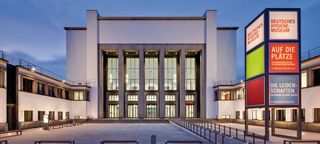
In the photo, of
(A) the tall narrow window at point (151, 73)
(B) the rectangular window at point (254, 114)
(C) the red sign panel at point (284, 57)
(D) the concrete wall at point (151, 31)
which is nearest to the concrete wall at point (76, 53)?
(D) the concrete wall at point (151, 31)

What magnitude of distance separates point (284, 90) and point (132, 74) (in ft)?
199

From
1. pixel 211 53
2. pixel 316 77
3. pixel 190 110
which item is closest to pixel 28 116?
pixel 316 77

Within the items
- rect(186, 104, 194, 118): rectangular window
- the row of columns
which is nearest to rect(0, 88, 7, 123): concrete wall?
the row of columns

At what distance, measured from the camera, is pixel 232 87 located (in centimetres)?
6681

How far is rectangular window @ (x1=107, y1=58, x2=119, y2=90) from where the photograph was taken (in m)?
81.9

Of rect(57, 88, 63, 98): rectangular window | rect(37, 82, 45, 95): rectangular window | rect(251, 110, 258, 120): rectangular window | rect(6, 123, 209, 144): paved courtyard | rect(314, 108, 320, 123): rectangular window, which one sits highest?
rect(37, 82, 45, 95): rectangular window

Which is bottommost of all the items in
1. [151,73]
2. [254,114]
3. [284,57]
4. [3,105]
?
[254,114]

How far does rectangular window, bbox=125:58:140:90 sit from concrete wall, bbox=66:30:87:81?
11.1 meters

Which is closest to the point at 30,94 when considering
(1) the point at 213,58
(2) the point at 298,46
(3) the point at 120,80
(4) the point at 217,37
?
(3) the point at 120,80

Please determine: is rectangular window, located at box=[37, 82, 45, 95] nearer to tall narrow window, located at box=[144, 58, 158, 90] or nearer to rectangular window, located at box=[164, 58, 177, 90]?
tall narrow window, located at box=[144, 58, 158, 90]

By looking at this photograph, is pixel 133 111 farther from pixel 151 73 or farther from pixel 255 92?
pixel 255 92

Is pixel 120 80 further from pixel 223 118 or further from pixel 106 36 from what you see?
pixel 223 118

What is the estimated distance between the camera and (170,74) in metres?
83.8

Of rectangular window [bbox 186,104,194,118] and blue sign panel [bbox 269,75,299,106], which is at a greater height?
blue sign panel [bbox 269,75,299,106]
